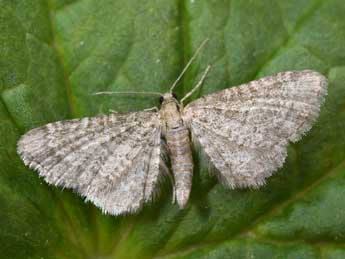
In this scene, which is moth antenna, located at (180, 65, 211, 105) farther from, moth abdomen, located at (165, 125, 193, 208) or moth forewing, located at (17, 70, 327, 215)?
moth abdomen, located at (165, 125, 193, 208)

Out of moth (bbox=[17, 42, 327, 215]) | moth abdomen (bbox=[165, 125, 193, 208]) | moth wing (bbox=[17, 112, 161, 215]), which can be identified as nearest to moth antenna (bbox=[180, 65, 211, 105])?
moth (bbox=[17, 42, 327, 215])

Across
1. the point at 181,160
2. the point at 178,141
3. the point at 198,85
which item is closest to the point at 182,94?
the point at 198,85

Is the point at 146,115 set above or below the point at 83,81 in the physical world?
below

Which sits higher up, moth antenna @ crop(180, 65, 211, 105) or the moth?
moth antenna @ crop(180, 65, 211, 105)

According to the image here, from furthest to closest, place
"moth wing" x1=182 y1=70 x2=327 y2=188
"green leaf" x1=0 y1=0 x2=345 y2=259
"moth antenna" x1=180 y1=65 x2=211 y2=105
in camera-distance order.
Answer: "moth antenna" x1=180 y1=65 x2=211 y2=105 → "green leaf" x1=0 y1=0 x2=345 y2=259 → "moth wing" x1=182 y1=70 x2=327 y2=188

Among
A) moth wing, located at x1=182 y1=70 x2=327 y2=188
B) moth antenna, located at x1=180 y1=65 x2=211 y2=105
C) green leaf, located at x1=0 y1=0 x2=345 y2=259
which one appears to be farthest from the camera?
moth antenna, located at x1=180 y1=65 x2=211 y2=105

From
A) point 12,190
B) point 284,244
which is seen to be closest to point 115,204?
point 12,190

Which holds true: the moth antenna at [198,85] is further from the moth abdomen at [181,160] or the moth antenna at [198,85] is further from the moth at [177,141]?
the moth abdomen at [181,160]

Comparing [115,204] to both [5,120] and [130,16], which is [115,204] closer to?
[5,120]

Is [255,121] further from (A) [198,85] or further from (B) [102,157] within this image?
(B) [102,157]
